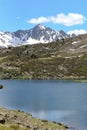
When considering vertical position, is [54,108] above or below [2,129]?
below

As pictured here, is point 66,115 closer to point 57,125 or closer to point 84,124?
point 84,124

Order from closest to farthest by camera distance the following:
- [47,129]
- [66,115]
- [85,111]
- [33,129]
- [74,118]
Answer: [33,129], [47,129], [74,118], [66,115], [85,111]

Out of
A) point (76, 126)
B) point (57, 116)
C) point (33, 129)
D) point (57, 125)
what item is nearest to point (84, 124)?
point (76, 126)

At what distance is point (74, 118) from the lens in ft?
295

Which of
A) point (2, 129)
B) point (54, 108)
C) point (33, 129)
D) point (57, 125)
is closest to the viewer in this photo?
point (2, 129)

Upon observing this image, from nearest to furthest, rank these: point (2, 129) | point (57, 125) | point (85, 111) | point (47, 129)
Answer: point (2, 129)
point (47, 129)
point (57, 125)
point (85, 111)

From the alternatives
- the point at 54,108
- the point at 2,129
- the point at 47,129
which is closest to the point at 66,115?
the point at 54,108

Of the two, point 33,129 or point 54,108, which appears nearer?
point 33,129

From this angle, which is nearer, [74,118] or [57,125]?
[57,125]

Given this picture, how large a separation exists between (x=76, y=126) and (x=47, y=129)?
622 inches

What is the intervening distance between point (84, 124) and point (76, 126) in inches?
152

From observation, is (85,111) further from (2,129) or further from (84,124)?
(2,129)

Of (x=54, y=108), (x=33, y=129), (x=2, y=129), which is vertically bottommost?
(x=54, y=108)

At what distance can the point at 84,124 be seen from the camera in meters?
79.5
